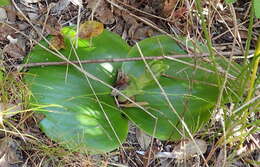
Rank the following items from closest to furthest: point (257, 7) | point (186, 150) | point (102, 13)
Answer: point (257, 7) → point (186, 150) → point (102, 13)

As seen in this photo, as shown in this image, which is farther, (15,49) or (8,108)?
(15,49)

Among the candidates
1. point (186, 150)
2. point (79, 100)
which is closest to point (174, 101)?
point (186, 150)

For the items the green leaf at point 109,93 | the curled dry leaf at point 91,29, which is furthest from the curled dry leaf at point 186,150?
the curled dry leaf at point 91,29

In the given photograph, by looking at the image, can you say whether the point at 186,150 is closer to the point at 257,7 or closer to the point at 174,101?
the point at 174,101

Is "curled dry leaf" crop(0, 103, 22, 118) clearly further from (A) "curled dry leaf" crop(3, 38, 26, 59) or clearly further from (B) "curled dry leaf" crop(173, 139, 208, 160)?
(B) "curled dry leaf" crop(173, 139, 208, 160)

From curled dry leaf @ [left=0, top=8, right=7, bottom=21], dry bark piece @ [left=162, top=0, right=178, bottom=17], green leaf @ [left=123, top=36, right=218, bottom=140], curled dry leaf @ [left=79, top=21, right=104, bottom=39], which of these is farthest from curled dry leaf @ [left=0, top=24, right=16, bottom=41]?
dry bark piece @ [left=162, top=0, right=178, bottom=17]

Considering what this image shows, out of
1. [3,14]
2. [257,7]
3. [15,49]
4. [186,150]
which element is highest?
[257,7]

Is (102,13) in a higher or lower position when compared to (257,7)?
lower

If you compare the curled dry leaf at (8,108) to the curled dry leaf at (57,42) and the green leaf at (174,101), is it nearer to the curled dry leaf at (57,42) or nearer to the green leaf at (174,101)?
the curled dry leaf at (57,42)
